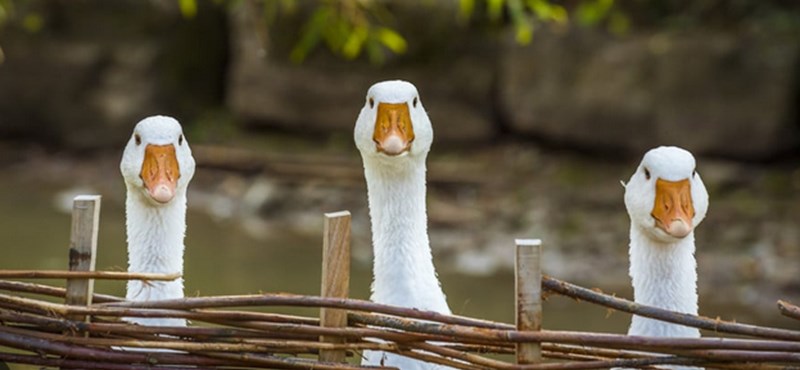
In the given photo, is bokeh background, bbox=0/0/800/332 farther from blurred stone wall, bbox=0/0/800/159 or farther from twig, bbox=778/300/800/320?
twig, bbox=778/300/800/320

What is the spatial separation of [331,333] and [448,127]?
614 centimetres

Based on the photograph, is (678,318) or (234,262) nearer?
(678,318)

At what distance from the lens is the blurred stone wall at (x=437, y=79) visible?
7453 millimetres

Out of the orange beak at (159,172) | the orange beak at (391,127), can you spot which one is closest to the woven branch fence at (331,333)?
the orange beak at (159,172)

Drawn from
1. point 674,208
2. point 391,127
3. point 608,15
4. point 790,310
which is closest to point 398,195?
point 391,127

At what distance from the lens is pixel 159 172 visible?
99.6 inches

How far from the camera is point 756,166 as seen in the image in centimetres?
752

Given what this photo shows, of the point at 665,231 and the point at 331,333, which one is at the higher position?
the point at 665,231

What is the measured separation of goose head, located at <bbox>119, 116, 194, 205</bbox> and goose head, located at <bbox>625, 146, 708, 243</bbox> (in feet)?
2.96

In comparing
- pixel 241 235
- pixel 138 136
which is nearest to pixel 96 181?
pixel 241 235

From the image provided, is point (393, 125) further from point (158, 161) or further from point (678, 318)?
point (678, 318)

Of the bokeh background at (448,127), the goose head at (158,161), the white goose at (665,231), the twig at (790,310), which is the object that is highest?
the bokeh background at (448,127)

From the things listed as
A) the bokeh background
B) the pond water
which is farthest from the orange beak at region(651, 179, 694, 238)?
the bokeh background

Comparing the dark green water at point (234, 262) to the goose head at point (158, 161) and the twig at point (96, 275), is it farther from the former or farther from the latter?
the twig at point (96, 275)
